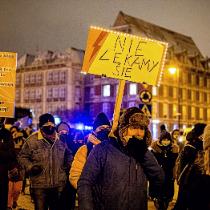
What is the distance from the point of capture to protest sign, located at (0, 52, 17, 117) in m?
9.02

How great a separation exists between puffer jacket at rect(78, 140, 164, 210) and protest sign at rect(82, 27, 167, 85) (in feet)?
8.09

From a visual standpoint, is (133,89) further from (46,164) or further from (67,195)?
(46,164)

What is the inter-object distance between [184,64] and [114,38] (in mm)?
71653

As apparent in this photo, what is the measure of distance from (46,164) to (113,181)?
301 cm

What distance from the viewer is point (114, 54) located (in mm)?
6520

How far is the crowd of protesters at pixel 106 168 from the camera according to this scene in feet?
13.0

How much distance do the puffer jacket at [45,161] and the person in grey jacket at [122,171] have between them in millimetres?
2838

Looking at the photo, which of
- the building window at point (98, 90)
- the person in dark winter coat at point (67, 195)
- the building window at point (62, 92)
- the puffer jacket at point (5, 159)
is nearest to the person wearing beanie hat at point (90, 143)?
the puffer jacket at point (5, 159)

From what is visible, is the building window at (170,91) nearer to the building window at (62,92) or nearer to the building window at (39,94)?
the building window at (62,92)

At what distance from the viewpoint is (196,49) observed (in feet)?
290

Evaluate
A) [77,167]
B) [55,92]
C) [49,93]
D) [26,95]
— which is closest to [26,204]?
[77,167]

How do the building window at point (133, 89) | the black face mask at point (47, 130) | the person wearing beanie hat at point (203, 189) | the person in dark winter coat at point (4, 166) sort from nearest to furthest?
the person wearing beanie hat at point (203, 189), the person in dark winter coat at point (4, 166), the black face mask at point (47, 130), the building window at point (133, 89)

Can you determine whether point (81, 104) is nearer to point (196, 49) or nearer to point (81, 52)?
point (81, 52)

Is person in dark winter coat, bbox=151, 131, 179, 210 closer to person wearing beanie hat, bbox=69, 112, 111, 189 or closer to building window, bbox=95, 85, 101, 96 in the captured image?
person wearing beanie hat, bbox=69, 112, 111, 189
